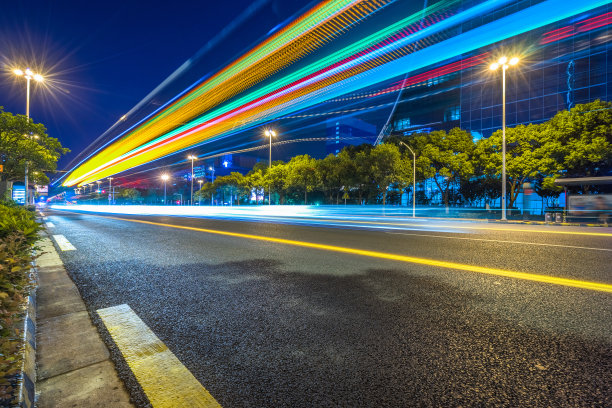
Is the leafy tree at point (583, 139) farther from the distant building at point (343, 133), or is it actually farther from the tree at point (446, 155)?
the distant building at point (343, 133)

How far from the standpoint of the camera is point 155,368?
206 cm

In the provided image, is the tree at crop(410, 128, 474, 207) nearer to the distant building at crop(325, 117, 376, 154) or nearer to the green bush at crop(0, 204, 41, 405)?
the green bush at crop(0, 204, 41, 405)

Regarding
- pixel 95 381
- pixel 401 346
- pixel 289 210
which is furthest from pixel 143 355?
pixel 289 210

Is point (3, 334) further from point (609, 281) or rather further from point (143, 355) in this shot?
point (609, 281)

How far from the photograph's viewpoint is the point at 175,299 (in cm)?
356

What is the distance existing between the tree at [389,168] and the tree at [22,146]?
3109cm

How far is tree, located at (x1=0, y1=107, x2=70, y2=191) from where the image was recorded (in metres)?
14.7

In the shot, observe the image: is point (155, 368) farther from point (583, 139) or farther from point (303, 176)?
point (303, 176)

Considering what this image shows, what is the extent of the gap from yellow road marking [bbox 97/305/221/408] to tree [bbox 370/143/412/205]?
35126 mm

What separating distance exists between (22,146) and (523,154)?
38383 mm

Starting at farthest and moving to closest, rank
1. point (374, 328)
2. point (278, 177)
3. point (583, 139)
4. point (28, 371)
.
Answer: point (278, 177), point (583, 139), point (374, 328), point (28, 371)

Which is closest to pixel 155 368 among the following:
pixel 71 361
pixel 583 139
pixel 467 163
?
pixel 71 361

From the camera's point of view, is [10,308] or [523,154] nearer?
[10,308]

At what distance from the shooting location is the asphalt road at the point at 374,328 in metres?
1.77
